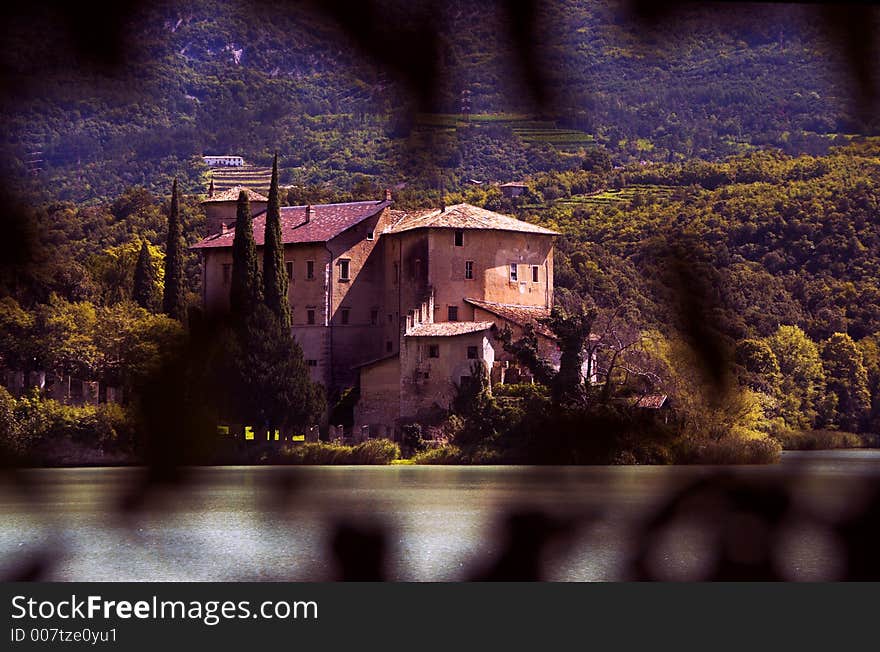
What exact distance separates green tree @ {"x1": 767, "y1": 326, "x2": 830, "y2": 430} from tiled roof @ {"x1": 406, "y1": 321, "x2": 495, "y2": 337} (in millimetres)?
7397

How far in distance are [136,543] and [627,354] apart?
10.0 meters

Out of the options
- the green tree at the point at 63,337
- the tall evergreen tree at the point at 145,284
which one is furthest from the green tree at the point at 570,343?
the green tree at the point at 63,337

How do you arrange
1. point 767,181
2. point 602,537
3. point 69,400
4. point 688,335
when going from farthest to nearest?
point 69,400, point 767,181, point 602,537, point 688,335

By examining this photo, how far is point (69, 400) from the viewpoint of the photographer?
12.8m

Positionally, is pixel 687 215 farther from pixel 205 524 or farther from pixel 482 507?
pixel 482 507

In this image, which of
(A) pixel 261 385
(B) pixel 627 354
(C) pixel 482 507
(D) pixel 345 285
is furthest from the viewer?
(D) pixel 345 285

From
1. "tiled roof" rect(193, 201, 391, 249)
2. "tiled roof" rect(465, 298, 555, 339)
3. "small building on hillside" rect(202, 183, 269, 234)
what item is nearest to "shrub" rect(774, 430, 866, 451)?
"tiled roof" rect(465, 298, 555, 339)

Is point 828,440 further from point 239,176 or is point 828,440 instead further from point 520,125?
point 520,125

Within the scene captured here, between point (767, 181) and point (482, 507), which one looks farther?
point (482, 507)

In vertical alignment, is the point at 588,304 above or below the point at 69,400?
above

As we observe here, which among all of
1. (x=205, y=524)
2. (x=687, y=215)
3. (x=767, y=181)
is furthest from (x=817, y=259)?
(x=687, y=215)

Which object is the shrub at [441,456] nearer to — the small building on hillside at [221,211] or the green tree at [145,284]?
the green tree at [145,284]

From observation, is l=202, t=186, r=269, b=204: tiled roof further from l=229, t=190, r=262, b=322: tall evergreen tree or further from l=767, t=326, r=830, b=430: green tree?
l=767, t=326, r=830, b=430: green tree

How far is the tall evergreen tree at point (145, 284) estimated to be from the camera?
16.2 m
